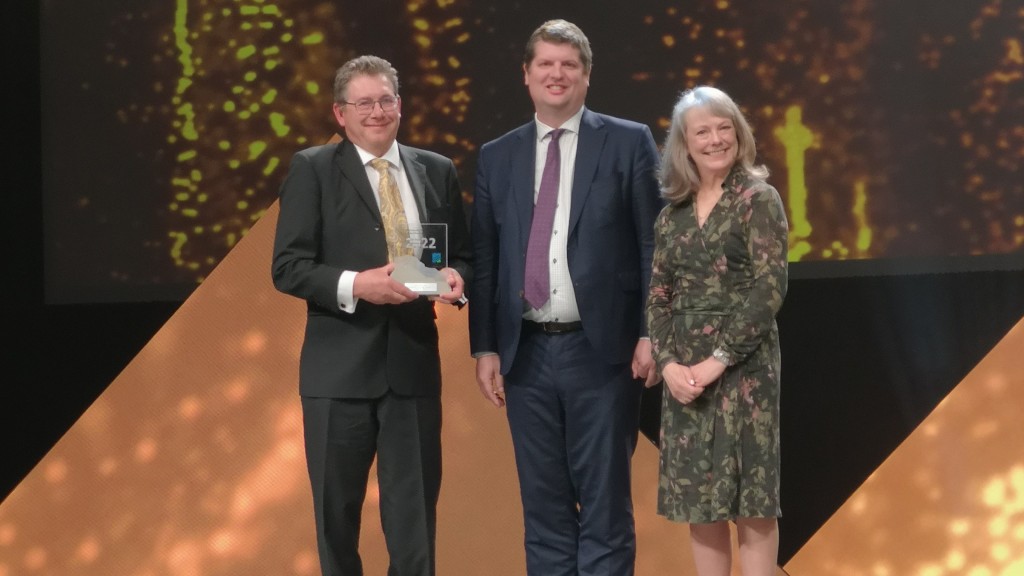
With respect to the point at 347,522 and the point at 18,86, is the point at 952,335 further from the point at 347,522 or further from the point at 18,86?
the point at 18,86

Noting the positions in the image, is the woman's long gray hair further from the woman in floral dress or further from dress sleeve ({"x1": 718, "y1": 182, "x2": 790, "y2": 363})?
dress sleeve ({"x1": 718, "y1": 182, "x2": 790, "y2": 363})

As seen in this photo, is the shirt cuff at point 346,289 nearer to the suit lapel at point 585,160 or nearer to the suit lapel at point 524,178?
the suit lapel at point 524,178

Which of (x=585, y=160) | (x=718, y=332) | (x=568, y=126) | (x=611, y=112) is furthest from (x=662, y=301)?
(x=611, y=112)

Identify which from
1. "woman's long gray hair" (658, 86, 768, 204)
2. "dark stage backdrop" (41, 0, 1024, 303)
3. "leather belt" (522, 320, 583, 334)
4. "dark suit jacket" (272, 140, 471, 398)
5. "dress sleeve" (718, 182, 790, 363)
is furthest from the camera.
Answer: "dark stage backdrop" (41, 0, 1024, 303)

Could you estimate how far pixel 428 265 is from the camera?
2.66 m

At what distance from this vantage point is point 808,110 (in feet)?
11.7

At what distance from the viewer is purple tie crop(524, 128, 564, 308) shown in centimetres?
284

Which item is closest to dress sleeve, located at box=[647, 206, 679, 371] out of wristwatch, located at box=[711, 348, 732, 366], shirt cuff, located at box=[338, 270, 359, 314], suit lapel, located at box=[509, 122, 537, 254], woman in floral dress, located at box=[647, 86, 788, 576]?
woman in floral dress, located at box=[647, 86, 788, 576]

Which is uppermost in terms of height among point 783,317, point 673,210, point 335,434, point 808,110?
point 808,110

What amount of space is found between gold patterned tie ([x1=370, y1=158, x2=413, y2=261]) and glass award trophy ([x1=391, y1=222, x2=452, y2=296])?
3.0 inches

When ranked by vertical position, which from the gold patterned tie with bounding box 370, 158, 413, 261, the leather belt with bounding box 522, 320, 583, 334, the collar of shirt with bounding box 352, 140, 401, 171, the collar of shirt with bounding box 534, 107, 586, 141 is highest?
the collar of shirt with bounding box 534, 107, 586, 141

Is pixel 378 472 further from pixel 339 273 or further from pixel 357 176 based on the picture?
pixel 357 176

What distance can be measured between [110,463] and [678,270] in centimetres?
196

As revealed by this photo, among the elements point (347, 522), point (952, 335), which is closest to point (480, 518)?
point (347, 522)
